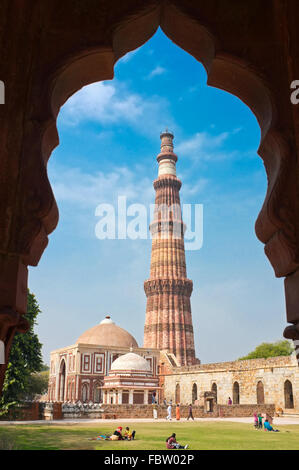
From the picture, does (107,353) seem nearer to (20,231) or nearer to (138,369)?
(138,369)

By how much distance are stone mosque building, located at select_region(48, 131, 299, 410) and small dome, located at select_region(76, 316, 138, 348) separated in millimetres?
75

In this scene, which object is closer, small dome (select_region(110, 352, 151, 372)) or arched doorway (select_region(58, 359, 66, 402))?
small dome (select_region(110, 352, 151, 372))

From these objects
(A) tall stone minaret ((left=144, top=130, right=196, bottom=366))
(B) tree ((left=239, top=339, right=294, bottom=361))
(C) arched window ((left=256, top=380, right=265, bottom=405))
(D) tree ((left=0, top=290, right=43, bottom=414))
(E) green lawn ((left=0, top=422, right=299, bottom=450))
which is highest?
(A) tall stone minaret ((left=144, top=130, right=196, bottom=366))

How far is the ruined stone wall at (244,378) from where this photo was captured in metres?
24.2

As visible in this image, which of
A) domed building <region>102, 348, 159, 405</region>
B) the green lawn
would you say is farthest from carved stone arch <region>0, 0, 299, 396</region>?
domed building <region>102, 348, 159, 405</region>

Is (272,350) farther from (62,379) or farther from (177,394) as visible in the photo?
(62,379)

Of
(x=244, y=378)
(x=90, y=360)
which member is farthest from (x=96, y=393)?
(x=244, y=378)

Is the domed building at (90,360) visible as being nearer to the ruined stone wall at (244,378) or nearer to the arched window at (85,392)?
the arched window at (85,392)

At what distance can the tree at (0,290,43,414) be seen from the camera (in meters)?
15.9

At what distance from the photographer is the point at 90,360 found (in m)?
34.5

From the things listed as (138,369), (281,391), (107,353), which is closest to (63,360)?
(107,353)

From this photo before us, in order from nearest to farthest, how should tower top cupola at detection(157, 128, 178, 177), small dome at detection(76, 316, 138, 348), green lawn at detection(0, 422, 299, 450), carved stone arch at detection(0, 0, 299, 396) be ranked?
carved stone arch at detection(0, 0, 299, 396), green lawn at detection(0, 422, 299, 450), small dome at detection(76, 316, 138, 348), tower top cupola at detection(157, 128, 178, 177)

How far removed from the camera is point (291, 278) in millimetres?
2176

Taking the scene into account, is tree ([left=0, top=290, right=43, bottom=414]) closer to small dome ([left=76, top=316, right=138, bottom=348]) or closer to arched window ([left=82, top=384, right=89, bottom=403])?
arched window ([left=82, top=384, right=89, bottom=403])
